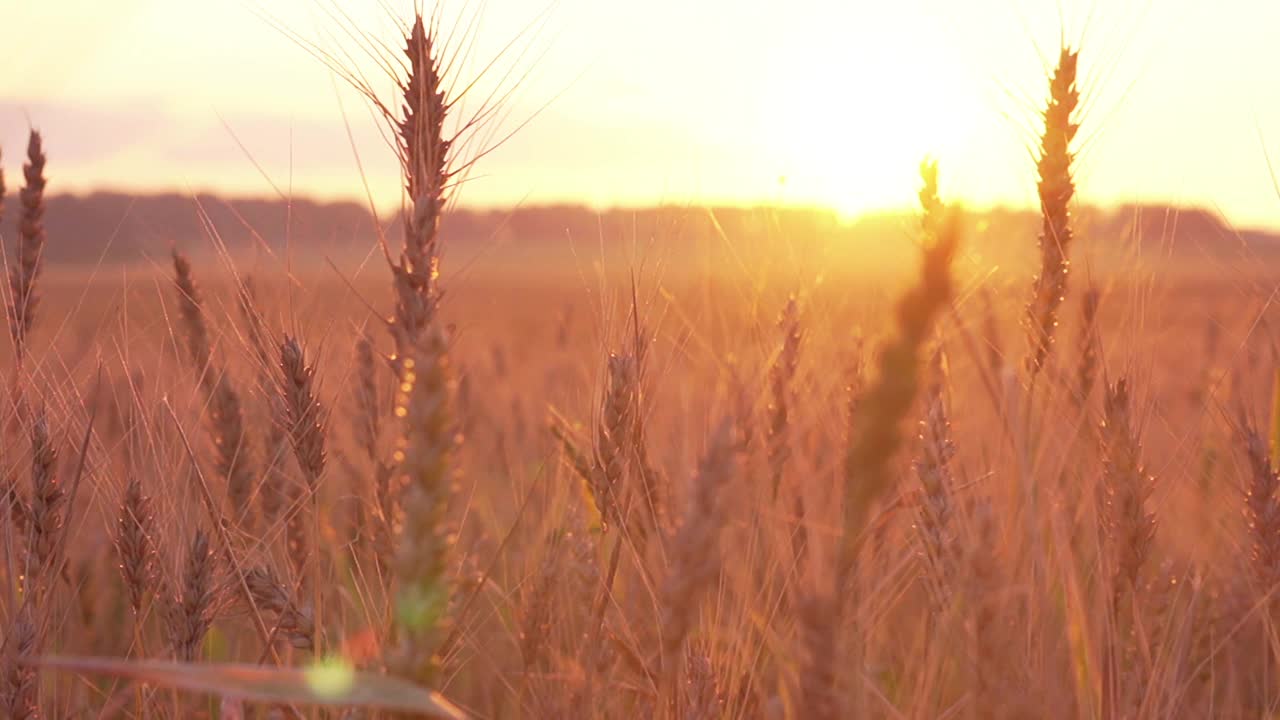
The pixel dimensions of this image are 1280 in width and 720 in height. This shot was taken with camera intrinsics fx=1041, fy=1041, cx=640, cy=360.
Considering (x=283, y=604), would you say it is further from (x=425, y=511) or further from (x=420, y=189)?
(x=425, y=511)

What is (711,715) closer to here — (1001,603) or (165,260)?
(1001,603)

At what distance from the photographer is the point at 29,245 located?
2387mm

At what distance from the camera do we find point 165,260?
306 centimetres

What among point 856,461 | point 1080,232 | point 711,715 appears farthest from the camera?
point 1080,232

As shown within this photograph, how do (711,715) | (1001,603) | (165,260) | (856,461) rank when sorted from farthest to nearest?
1. (165,260)
2. (711,715)
3. (1001,603)
4. (856,461)

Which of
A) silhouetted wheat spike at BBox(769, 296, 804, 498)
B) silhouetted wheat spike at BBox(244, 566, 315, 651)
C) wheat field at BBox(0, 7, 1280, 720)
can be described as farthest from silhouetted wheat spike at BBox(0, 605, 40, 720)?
silhouetted wheat spike at BBox(769, 296, 804, 498)

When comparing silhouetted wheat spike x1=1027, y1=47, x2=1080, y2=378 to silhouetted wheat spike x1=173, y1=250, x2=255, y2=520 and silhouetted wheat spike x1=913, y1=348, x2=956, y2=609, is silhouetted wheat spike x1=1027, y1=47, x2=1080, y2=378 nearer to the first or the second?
silhouetted wheat spike x1=913, y1=348, x2=956, y2=609

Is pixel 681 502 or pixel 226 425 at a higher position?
pixel 681 502

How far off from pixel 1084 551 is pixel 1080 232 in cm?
89

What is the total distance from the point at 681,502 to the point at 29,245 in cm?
185

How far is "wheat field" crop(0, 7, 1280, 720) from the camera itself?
128cm

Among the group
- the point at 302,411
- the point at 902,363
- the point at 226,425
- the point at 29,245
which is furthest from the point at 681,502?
the point at 29,245

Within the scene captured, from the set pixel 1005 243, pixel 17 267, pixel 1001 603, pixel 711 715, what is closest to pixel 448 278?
pixel 711 715

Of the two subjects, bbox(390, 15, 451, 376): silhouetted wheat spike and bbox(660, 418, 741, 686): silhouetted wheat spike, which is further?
bbox(390, 15, 451, 376): silhouetted wheat spike
